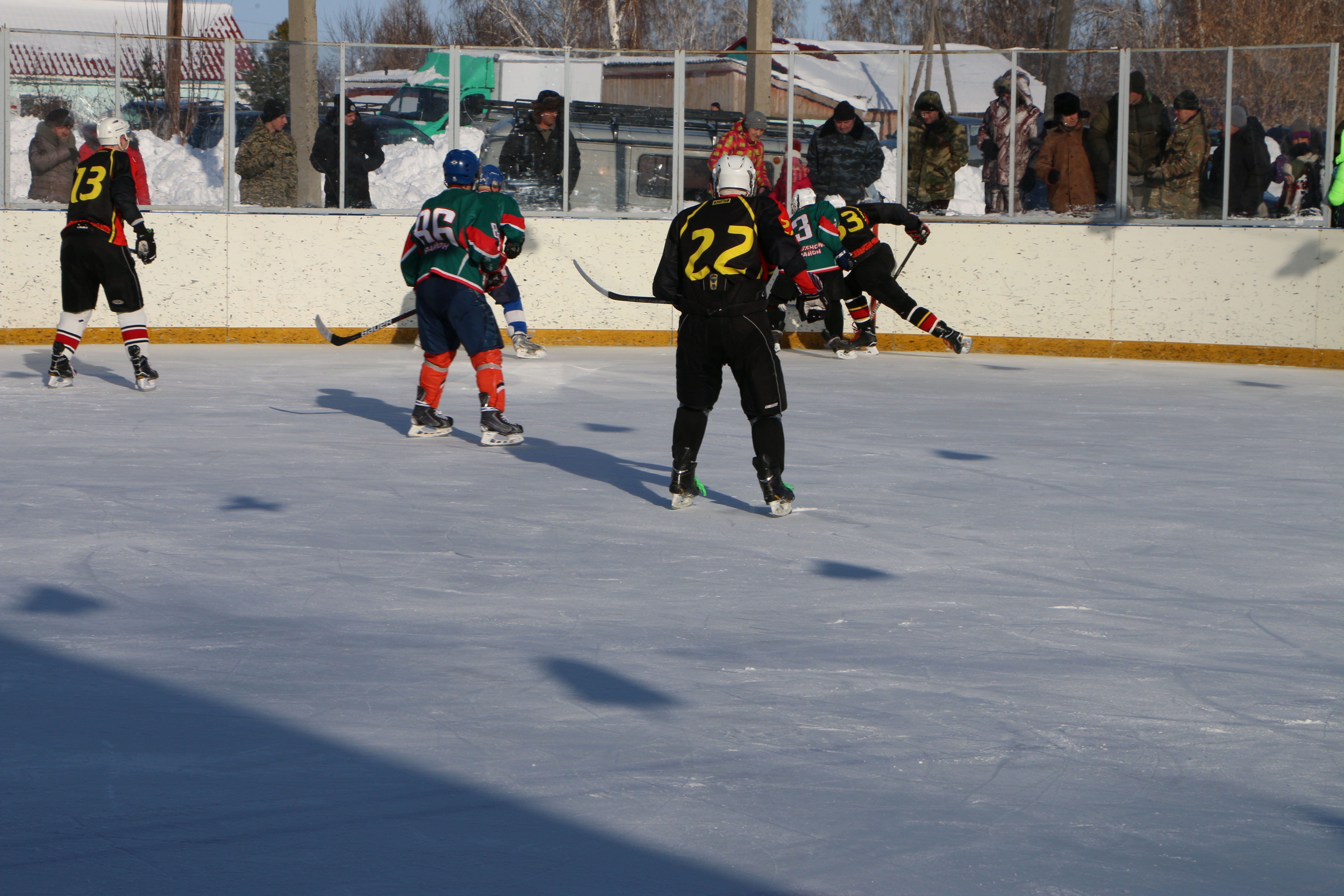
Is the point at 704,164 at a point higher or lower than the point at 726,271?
higher

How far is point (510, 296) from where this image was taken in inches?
367

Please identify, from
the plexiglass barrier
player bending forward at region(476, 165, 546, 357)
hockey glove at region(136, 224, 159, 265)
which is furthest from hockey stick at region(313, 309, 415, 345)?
the plexiglass barrier

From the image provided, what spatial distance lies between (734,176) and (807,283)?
0.44m

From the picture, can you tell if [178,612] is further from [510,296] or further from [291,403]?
[510,296]

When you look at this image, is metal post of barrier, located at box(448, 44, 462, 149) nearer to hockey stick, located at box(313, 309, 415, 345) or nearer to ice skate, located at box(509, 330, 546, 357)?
ice skate, located at box(509, 330, 546, 357)

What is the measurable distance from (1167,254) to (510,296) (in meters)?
4.52

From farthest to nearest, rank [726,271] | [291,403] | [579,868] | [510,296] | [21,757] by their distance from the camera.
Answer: [510,296]
[291,403]
[726,271]
[21,757]
[579,868]

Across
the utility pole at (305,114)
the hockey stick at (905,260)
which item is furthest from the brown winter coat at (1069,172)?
the utility pole at (305,114)

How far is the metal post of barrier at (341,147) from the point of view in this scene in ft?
33.5

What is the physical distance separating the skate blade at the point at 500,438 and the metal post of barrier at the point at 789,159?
16.5 ft

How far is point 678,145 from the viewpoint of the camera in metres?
10.8

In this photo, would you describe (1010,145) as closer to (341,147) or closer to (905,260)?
(905,260)

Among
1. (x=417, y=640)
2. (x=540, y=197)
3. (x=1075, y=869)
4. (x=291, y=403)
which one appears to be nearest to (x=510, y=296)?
(x=540, y=197)

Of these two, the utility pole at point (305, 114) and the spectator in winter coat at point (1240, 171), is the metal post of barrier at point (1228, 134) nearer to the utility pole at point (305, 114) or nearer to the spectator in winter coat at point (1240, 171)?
the spectator in winter coat at point (1240, 171)
